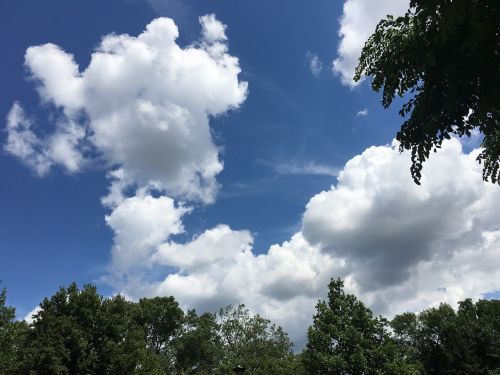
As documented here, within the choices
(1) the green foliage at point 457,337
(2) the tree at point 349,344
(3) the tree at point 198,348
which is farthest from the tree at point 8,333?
(1) the green foliage at point 457,337

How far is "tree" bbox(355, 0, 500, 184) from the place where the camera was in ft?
20.2

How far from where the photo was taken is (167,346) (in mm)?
63875

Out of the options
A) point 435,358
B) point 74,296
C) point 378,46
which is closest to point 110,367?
point 74,296

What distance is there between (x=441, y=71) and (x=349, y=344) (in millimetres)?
21345

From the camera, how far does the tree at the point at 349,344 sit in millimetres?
24438

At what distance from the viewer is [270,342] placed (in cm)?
5647

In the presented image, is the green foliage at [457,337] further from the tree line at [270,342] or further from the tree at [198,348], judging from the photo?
the tree at [198,348]

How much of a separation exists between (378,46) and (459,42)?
6.57ft

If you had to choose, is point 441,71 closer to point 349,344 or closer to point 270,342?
point 349,344

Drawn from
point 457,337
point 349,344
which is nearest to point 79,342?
point 349,344

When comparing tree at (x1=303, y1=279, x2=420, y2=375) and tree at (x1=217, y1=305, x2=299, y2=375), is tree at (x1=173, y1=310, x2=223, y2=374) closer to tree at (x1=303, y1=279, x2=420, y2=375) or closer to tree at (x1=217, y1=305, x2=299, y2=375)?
tree at (x1=217, y1=305, x2=299, y2=375)

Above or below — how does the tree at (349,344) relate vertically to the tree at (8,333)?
below

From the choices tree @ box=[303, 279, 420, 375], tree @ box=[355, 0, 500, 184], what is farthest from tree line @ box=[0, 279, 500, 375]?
tree @ box=[355, 0, 500, 184]

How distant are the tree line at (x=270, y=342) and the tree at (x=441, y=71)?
18.0 metres
